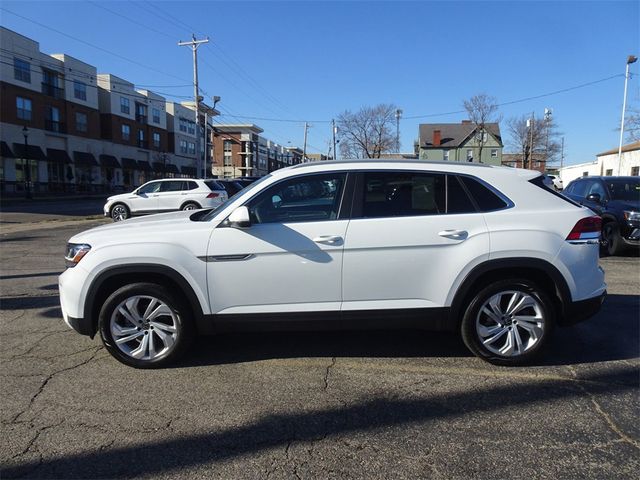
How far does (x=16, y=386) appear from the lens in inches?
149

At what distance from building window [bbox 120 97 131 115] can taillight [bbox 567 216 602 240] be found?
225 feet

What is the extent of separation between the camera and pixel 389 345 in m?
4.67

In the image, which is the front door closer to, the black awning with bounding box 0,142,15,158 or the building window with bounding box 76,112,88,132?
the black awning with bounding box 0,142,15,158

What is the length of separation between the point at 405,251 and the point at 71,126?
57892 mm

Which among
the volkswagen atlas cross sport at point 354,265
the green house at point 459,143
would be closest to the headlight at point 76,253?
the volkswagen atlas cross sport at point 354,265

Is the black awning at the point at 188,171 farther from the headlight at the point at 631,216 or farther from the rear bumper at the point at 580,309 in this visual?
the rear bumper at the point at 580,309

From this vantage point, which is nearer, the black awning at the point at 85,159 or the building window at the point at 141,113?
the black awning at the point at 85,159

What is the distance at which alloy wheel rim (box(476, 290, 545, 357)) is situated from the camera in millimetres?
4039

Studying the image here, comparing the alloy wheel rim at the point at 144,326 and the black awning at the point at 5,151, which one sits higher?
the black awning at the point at 5,151

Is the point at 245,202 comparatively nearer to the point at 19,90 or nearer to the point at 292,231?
the point at 292,231

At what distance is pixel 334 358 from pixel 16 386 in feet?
8.63

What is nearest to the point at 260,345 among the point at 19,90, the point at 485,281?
the point at 485,281

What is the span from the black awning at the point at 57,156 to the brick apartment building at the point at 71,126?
11 cm

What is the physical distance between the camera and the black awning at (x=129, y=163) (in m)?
63.5
